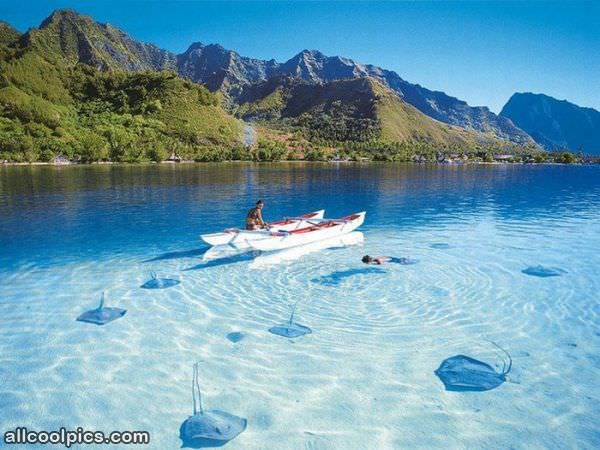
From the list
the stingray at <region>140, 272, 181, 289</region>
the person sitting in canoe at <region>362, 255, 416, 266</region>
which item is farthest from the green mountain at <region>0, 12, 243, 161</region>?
the person sitting in canoe at <region>362, 255, 416, 266</region>

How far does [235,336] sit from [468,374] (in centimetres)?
620

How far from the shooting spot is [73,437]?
763cm

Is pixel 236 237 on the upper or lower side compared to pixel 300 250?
upper

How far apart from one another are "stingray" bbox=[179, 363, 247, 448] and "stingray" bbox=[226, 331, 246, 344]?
3023 millimetres

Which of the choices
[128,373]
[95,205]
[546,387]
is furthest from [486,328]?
[95,205]

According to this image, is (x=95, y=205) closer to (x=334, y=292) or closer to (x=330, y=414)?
(x=334, y=292)

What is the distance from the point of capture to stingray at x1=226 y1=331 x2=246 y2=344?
1127cm

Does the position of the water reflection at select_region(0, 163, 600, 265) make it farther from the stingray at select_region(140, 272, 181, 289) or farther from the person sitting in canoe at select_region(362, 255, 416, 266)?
the person sitting in canoe at select_region(362, 255, 416, 266)

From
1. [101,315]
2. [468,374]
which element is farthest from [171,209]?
[468,374]

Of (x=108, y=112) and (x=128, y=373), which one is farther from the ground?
(x=108, y=112)

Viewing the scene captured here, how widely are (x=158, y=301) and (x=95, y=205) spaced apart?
89.0 ft

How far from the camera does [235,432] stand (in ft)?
25.0

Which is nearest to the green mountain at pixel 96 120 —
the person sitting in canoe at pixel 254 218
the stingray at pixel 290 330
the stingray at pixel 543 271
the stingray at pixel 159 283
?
the person sitting in canoe at pixel 254 218

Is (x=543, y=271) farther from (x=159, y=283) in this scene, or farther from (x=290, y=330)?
(x=159, y=283)
